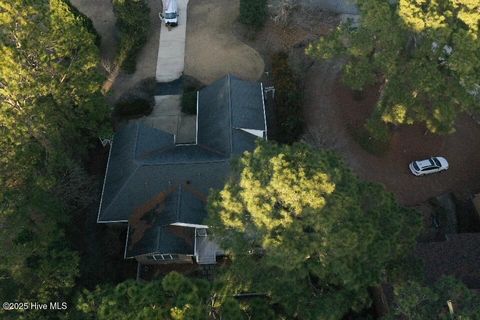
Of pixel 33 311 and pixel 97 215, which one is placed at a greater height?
pixel 33 311

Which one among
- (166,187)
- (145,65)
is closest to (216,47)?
(145,65)

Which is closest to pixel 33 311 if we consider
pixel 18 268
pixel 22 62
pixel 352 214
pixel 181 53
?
pixel 18 268

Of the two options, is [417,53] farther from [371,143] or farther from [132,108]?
[132,108]

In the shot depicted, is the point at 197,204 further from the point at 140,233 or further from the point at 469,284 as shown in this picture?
the point at 469,284

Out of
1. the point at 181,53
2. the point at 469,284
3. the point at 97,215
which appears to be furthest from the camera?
the point at 181,53

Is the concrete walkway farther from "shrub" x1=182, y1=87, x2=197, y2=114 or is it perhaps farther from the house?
the house

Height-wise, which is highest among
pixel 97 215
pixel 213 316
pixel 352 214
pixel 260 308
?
pixel 352 214

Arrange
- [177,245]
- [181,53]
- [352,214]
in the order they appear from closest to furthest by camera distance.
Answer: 1. [352,214]
2. [177,245]
3. [181,53]
